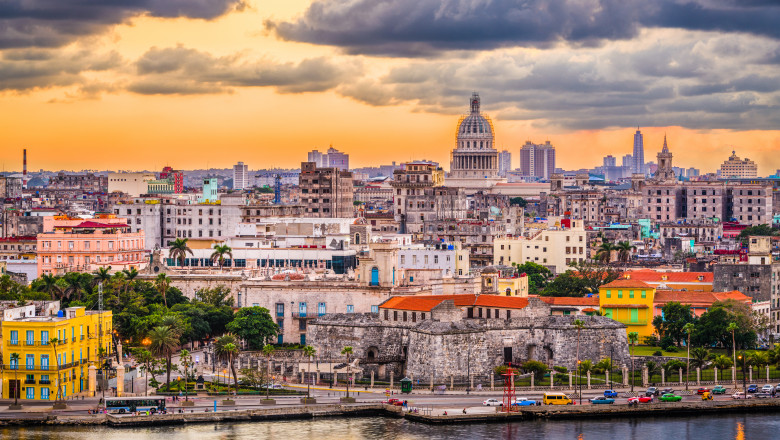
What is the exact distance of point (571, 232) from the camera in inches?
6639

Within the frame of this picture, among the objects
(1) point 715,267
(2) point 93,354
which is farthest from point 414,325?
(1) point 715,267

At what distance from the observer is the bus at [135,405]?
8400cm

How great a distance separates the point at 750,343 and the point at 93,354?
47.6 metres

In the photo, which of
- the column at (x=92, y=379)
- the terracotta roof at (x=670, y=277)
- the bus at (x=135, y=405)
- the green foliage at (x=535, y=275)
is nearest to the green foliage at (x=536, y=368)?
the bus at (x=135, y=405)

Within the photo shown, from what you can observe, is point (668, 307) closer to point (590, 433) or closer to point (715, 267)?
point (715, 267)

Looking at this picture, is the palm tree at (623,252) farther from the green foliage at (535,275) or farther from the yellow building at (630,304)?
the yellow building at (630,304)

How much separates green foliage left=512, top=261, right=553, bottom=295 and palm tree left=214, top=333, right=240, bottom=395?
51051 mm

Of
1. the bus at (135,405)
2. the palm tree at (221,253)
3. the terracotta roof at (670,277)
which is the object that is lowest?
the bus at (135,405)

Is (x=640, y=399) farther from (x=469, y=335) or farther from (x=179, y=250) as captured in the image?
(x=179, y=250)

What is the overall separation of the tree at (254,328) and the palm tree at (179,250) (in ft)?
101

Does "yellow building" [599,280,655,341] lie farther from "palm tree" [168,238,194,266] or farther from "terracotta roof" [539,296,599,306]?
"palm tree" [168,238,194,266]

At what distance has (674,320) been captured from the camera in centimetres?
10950

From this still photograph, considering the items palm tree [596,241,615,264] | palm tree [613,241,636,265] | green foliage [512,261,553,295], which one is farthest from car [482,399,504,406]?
palm tree [613,241,636,265]

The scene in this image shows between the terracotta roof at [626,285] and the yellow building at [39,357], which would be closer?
the yellow building at [39,357]
